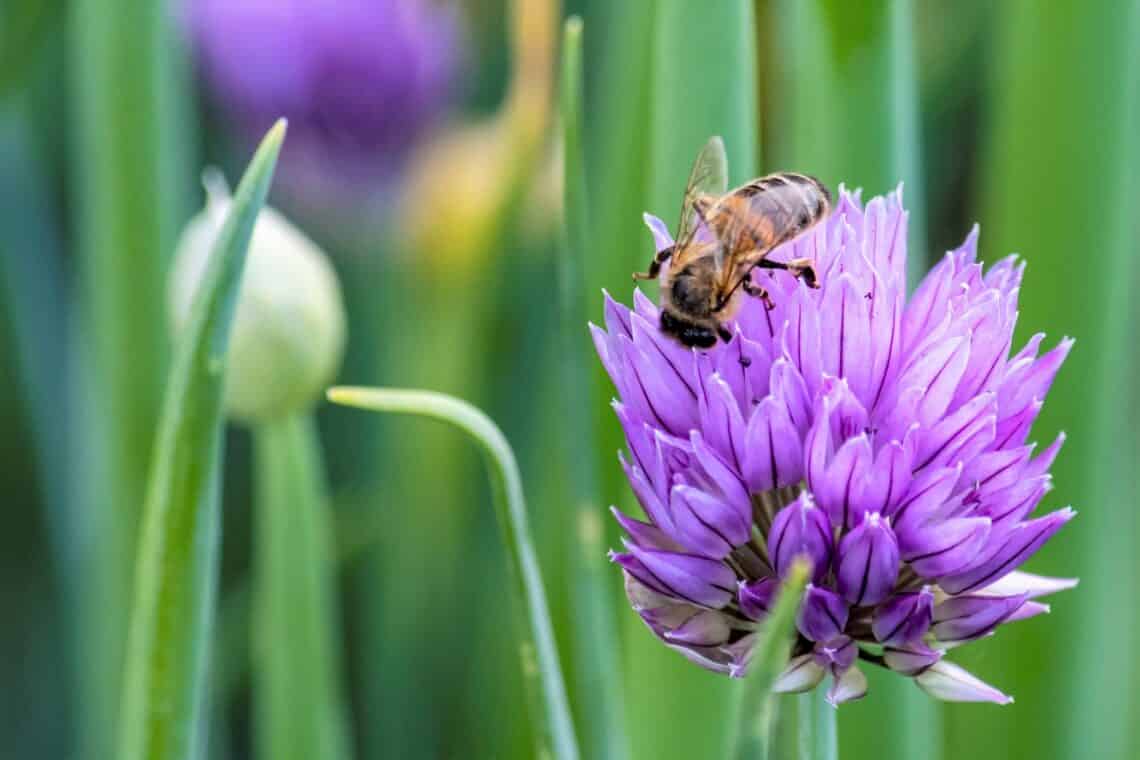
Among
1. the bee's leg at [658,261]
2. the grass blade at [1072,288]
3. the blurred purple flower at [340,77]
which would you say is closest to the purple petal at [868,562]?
the bee's leg at [658,261]

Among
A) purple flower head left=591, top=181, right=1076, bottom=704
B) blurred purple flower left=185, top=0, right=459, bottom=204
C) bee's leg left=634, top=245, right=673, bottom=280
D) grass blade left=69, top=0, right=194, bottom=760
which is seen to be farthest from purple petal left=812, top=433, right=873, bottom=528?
blurred purple flower left=185, top=0, right=459, bottom=204

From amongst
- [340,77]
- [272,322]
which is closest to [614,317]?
[272,322]

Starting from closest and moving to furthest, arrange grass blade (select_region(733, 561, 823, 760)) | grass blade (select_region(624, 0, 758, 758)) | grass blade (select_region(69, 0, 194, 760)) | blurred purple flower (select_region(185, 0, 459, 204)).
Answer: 1. grass blade (select_region(733, 561, 823, 760))
2. grass blade (select_region(624, 0, 758, 758))
3. grass blade (select_region(69, 0, 194, 760))
4. blurred purple flower (select_region(185, 0, 459, 204))

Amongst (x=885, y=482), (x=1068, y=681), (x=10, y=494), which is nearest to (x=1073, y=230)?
(x=1068, y=681)

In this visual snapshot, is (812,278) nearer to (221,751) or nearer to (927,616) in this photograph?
(927,616)

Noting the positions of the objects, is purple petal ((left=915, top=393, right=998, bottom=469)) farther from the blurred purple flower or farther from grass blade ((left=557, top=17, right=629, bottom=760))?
the blurred purple flower

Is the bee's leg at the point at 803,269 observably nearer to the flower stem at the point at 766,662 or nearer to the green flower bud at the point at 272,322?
the flower stem at the point at 766,662

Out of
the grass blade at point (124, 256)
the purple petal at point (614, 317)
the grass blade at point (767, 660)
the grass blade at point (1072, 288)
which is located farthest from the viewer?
the grass blade at point (124, 256)

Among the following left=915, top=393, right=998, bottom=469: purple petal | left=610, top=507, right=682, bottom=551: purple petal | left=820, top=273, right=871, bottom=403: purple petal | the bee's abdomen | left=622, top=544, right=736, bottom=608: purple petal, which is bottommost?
left=622, top=544, right=736, bottom=608: purple petal
